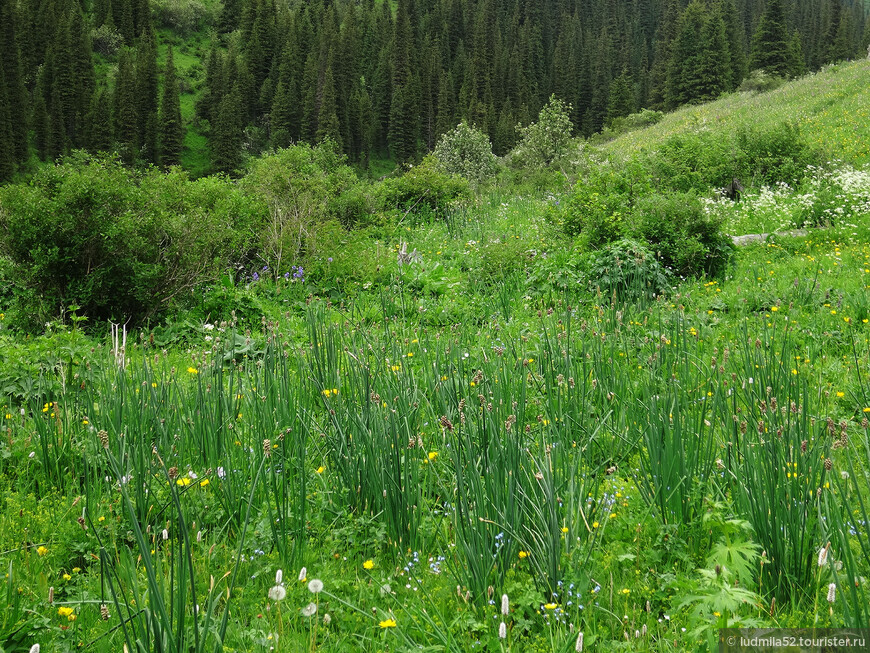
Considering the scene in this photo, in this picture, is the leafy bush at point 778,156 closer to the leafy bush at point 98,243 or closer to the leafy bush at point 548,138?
the leafy bush at point 548,138

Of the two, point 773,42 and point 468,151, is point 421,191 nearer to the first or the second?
point 468,151

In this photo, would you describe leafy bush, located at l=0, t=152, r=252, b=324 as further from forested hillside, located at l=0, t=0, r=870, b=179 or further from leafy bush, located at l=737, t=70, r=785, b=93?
forested hillside, located at l=0, t=0, r=870, b=179

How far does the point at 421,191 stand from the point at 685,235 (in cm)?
883

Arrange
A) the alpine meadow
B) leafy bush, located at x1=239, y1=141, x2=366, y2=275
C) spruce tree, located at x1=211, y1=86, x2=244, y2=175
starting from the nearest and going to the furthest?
the alpine meadow < leafy bush, located at x1=239, y1=141, x2=366, y2=275 < spruce tree, located at x1=211, y1=86, x2=244, y2=175

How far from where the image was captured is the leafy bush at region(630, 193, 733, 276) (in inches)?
297

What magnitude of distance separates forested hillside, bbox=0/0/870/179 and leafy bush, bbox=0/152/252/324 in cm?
5790

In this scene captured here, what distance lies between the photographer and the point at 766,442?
2.07 meters

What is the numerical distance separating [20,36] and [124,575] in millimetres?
101052

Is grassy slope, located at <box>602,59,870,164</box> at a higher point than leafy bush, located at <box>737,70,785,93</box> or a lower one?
lower

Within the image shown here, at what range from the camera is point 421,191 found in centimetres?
1509

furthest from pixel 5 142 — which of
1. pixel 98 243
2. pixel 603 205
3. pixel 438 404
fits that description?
pixel 438 404

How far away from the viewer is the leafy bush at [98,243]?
6773 mm

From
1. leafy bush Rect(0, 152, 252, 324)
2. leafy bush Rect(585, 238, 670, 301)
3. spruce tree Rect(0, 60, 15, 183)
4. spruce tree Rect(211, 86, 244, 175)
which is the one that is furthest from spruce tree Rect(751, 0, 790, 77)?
spruce tree Rect(0, 60, 15, 183)

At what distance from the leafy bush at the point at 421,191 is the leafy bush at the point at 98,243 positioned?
7.93 metres
